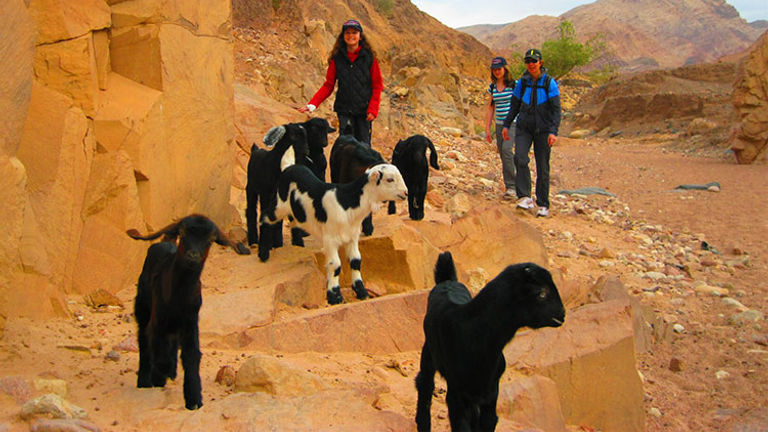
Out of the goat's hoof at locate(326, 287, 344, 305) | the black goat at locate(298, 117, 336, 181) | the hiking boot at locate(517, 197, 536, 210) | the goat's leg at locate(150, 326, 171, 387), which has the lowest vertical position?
the goat's hoof at locate(326, 287, 344, 305)

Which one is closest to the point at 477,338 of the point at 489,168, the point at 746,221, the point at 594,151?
the point at 746,221

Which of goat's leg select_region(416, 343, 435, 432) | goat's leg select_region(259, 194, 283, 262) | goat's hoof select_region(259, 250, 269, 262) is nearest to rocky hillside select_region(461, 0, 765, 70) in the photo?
goat's leg select_region(259, 194, 283, 262)

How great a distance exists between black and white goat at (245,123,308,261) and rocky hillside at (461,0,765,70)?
293 ft

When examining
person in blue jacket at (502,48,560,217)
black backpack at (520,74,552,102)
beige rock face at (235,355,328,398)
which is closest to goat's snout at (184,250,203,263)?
beige rock face at (235,355,328,398)

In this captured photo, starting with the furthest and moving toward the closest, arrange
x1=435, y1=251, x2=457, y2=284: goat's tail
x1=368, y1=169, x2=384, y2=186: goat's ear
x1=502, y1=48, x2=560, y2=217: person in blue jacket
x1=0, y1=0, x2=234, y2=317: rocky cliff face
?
x1=502, y1=48, x2=560, y2=217: person in blue jacket < x1=368, y1=169, x2=384, y2=186: goat's ear < x1=0, y1=0, x2=234, y2=317: rocky cliff face < x1=435, y1=251, x2=457, y2=284: goat's tail

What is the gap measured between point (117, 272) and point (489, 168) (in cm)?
1250

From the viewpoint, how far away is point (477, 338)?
412 cm

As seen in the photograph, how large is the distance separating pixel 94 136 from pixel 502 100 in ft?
25.6

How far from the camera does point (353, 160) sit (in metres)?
8.37

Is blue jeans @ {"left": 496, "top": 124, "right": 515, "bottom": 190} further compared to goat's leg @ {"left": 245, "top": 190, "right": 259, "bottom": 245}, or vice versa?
blue jeans @ {"left": 496, "top": 124, "right": 515, "bottom": 190}

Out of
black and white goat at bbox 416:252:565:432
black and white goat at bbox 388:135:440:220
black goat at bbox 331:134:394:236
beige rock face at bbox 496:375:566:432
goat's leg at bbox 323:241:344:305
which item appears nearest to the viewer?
black and white goat at bbox 416:252:565:432

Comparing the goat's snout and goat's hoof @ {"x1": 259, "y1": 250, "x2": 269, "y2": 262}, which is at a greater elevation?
the goat's snout

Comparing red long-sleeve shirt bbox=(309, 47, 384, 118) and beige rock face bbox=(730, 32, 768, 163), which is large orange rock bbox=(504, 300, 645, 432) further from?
beige rock face bbox=(730, 32, 768, 163)

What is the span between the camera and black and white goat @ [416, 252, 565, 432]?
400 cm
